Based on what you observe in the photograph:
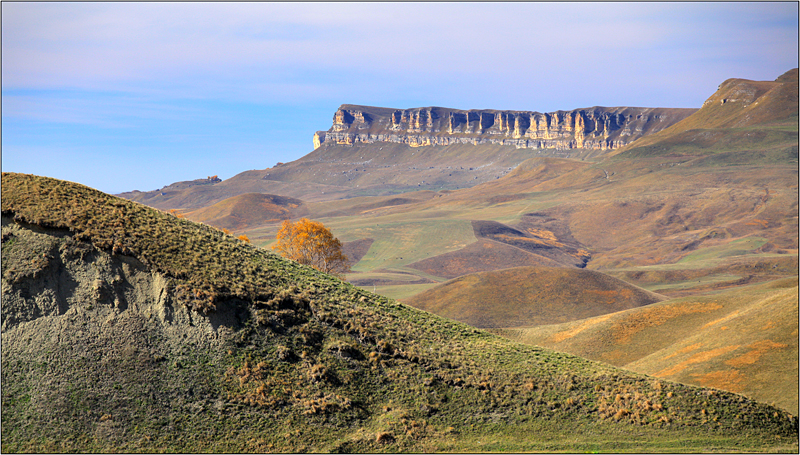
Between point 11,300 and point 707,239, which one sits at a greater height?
point 11,300

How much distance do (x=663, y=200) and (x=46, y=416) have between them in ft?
639

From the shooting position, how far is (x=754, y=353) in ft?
116

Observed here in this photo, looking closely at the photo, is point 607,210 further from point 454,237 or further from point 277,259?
point 277,259

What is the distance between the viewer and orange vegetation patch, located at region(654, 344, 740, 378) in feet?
122

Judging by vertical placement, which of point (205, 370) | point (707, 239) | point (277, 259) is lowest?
point (707, 239)

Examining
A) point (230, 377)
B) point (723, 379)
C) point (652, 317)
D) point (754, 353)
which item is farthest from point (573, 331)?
point (230, 377)

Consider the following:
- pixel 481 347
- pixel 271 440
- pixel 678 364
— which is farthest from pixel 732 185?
pixel 271 440

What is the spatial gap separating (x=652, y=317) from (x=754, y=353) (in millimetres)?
16339

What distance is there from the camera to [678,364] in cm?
3844

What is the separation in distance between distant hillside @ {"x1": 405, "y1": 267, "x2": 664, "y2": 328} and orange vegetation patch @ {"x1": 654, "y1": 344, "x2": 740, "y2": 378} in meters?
31.7

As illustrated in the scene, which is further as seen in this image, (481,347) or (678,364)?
(678,364)

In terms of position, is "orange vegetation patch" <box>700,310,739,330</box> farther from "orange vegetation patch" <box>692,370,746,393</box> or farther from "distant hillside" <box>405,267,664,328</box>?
"distant hillside" <box>405,267,664,328</box>

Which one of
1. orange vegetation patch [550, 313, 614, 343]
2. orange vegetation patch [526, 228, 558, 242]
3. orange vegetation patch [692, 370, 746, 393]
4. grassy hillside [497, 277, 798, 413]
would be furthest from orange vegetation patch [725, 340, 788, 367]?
orange vegetation patch [526, 228, 558, 242]

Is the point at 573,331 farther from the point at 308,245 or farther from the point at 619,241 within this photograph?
the point at 619,241
